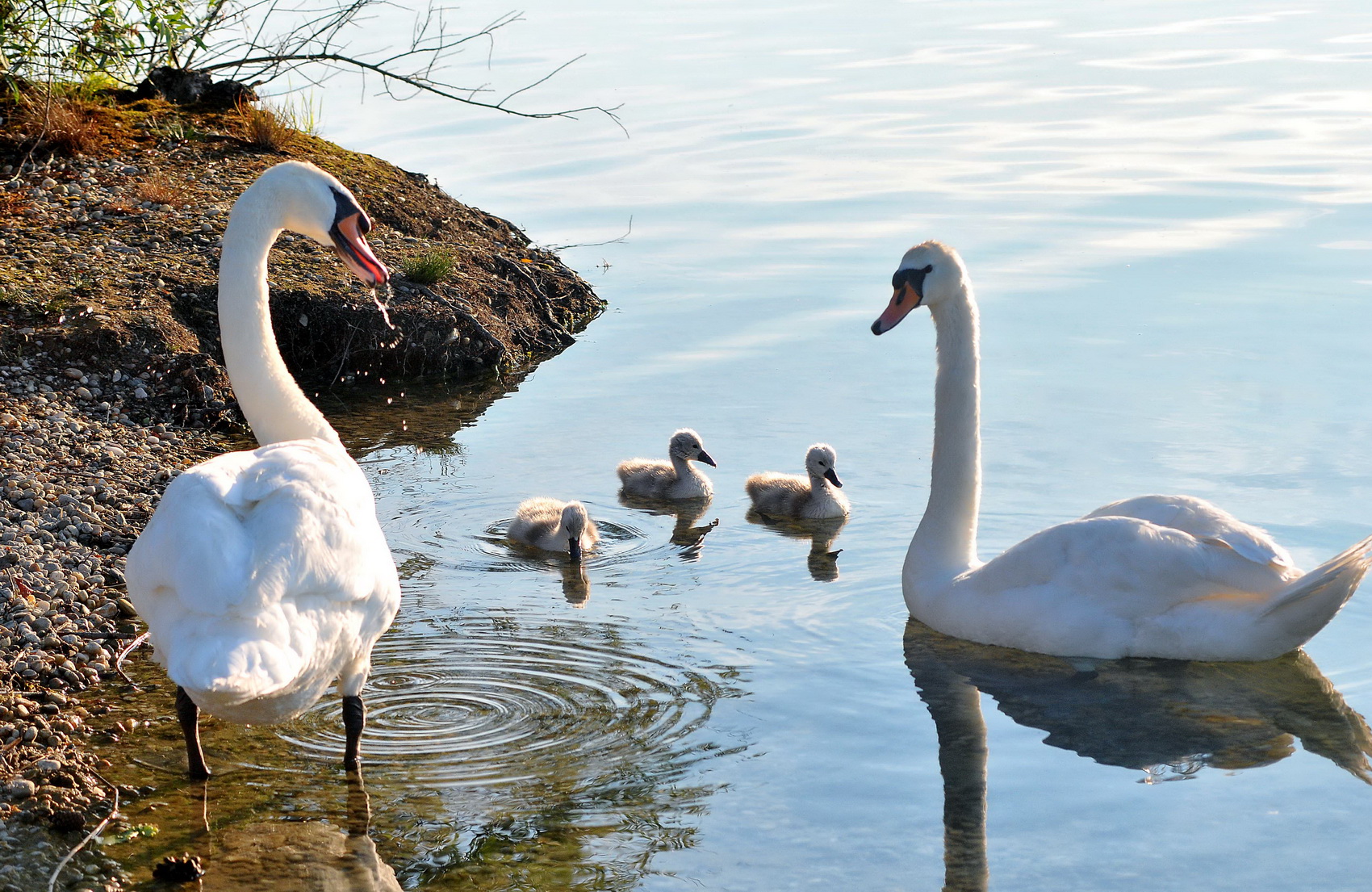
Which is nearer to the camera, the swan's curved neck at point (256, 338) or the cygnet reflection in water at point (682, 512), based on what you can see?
the swan's curved neck at point (256, 338)

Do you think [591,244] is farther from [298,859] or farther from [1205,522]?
[298,859]

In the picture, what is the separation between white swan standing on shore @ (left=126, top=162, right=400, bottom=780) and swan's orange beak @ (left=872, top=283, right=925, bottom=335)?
2.57 meters

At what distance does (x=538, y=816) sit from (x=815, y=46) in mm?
22549

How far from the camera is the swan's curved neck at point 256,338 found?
238 inches

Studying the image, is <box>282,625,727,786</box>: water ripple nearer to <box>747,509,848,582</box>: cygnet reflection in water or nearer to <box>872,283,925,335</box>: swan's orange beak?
<box>747,509,848,582</box>: cygnet reflection in water

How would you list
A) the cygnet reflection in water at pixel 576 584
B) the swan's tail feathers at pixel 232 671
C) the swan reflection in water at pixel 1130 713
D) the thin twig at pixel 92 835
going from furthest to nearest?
1. the cygnet reflection in water at pixel 576 584
2. the swan reflection in water at pixel 1130 713
3. the thin twig at pixel 92 835
4. the swan's tail feathers at pixel 232 671

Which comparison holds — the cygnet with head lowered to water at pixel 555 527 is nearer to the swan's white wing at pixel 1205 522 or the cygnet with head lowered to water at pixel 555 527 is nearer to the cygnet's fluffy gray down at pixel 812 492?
the cygnet's fluffy gray down at pixel 812 492

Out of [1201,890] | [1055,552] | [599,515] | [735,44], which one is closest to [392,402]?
[599,515]

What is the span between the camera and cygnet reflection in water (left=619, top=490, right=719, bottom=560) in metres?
8.41

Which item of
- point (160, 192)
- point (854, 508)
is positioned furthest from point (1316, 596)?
point (160, 192)

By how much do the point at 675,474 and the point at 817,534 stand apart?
3.28 ft

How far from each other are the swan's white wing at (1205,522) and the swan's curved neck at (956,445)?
0.56 m

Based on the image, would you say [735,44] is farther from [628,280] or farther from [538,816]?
[538,816]

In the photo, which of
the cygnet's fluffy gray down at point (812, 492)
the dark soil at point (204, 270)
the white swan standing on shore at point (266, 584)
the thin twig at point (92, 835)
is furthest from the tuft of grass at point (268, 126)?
the thin twig at point (92, 835)
